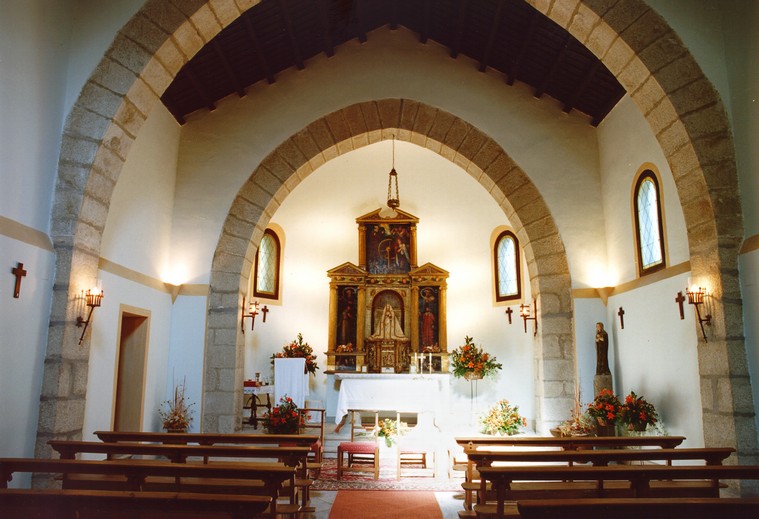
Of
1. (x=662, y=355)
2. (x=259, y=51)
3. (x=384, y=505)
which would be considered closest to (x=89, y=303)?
(x=384, y=505)

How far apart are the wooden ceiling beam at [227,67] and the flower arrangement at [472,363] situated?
6117 millimetres

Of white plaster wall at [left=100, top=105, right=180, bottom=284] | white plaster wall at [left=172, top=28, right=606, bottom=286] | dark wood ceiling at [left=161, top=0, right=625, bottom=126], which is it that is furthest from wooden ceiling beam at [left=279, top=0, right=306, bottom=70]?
white plaster wall at [left=100, top=105, right=180, bottom=284]

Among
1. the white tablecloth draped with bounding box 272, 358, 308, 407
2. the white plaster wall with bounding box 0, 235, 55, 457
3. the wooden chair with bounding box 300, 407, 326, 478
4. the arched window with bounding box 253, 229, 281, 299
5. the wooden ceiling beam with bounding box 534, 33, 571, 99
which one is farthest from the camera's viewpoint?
the arched window with bounding box 253, 229, 281, 299

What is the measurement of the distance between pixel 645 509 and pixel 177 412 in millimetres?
6195

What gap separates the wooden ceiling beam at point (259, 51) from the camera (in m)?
7.69

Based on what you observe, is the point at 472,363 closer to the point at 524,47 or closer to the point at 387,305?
the point at 387,305

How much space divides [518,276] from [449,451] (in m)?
5.01

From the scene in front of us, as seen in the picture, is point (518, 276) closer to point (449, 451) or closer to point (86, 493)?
point (449, 451)

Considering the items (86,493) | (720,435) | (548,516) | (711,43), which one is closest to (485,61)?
(711,43)

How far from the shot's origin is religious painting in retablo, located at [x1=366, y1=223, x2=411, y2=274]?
12.7m

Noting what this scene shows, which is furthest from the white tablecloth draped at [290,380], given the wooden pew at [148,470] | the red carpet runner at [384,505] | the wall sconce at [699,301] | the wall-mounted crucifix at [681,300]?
the wall sconce at [699,301]

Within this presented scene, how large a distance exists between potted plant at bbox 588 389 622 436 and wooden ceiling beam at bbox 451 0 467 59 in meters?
5.28

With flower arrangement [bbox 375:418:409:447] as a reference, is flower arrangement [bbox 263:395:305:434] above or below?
above

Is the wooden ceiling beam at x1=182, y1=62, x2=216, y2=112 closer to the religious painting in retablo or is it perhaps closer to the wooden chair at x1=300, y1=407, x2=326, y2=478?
the wooden chair at x1=300, y1=407, x2=326, y2=478
